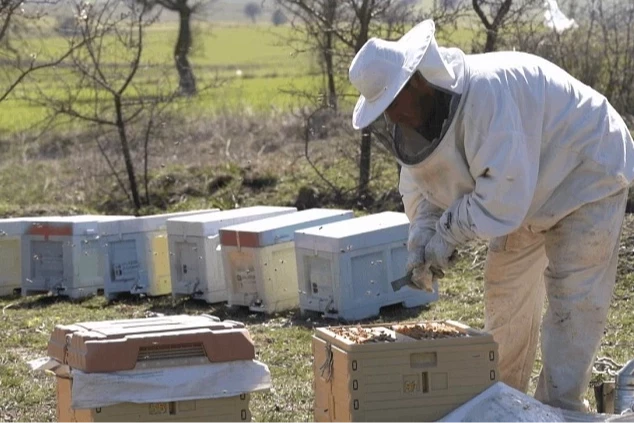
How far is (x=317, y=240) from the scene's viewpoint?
25.3 ft

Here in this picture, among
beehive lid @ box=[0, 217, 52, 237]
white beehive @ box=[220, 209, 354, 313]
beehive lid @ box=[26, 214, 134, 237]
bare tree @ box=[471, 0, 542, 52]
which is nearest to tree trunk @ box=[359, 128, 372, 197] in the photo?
bare tree @ box=[471, 0, 542, 52]

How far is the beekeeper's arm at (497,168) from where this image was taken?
421 cm

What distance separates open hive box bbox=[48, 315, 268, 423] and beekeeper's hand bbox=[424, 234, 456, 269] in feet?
2.73

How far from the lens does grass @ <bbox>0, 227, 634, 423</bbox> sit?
18.6 feet

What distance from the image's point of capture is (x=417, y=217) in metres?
4.88

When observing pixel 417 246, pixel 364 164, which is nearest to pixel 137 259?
pixel 364 164

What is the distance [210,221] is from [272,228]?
0.62 metres

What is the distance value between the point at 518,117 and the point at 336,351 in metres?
1.10

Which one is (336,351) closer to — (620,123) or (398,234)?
(620,123)

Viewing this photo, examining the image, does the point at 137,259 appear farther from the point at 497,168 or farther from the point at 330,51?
the point at 497,168

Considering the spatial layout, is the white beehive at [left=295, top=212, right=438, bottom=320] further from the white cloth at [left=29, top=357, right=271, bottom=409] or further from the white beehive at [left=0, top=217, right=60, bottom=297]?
the white cloth at [left=29, top=357, right=271, bottom=409]

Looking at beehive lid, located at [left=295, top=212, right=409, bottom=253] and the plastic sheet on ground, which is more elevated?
beehive lid, located at [left=295, top=212, right=409, bottom=253]

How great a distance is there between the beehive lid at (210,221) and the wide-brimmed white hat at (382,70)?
423cm

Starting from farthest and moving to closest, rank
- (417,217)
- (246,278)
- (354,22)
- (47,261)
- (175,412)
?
(354,22)
(47,261)
(246,278)
(417,217)
(175,412)
